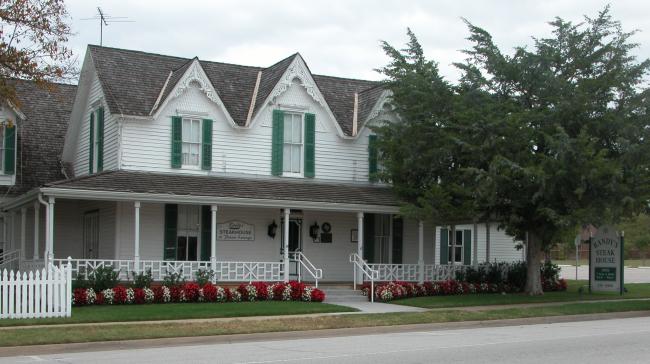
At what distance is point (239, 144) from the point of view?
2758 cm

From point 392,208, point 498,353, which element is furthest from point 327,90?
point 498,353

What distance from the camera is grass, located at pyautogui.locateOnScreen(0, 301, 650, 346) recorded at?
15.5m

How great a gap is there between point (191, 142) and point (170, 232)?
2.95m

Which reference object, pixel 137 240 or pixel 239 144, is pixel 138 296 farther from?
pixel 239 144

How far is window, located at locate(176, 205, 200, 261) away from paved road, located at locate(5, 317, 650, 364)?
10.3 m

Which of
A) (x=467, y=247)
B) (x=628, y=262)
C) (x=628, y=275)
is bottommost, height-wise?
(x=628, y=262)

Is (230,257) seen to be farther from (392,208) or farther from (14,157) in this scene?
(14,157)

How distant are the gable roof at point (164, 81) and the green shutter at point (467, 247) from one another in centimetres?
1195

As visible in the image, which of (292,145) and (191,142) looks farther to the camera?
(292,145)

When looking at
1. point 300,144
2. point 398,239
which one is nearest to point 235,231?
point 300,144

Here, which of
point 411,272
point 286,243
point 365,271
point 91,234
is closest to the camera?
point 286,243

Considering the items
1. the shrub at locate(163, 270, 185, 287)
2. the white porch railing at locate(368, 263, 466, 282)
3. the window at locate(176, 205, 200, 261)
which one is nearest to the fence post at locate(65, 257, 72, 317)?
the shrub at locate(163, 270, 185, 287)

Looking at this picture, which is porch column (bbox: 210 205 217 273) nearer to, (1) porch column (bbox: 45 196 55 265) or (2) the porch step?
(2) the porch step

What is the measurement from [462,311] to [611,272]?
35.4 ft
